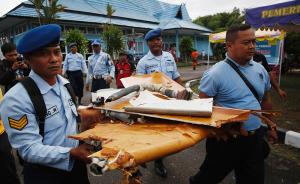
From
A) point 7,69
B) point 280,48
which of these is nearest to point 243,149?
point 7,69

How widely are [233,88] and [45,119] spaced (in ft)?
5.41

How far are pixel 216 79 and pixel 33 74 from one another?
1.58 meters

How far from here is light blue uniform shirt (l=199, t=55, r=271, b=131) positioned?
2.52m

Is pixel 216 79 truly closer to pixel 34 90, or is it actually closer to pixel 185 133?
pixel 185 133

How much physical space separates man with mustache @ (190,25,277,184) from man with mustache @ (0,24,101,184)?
4.00 feet

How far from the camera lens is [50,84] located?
1862 mm

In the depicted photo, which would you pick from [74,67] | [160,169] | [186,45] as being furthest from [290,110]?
[186,45]

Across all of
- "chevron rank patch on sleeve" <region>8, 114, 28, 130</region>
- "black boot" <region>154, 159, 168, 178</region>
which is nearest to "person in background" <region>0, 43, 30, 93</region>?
"black boot" <region>154, 159, 168, 178</region>

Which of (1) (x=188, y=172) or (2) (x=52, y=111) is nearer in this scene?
(2) (x=52, y=111)

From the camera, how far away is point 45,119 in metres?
1.72

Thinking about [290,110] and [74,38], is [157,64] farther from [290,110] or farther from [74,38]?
[74,38]

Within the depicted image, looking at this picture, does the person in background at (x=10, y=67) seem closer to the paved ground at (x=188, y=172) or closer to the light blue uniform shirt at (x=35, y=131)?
the paved ground at (x=188, y=172)

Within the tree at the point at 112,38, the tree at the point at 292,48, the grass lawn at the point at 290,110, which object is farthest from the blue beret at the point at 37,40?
the tree at the point at 112,38

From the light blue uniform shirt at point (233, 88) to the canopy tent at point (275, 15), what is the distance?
543 cm
